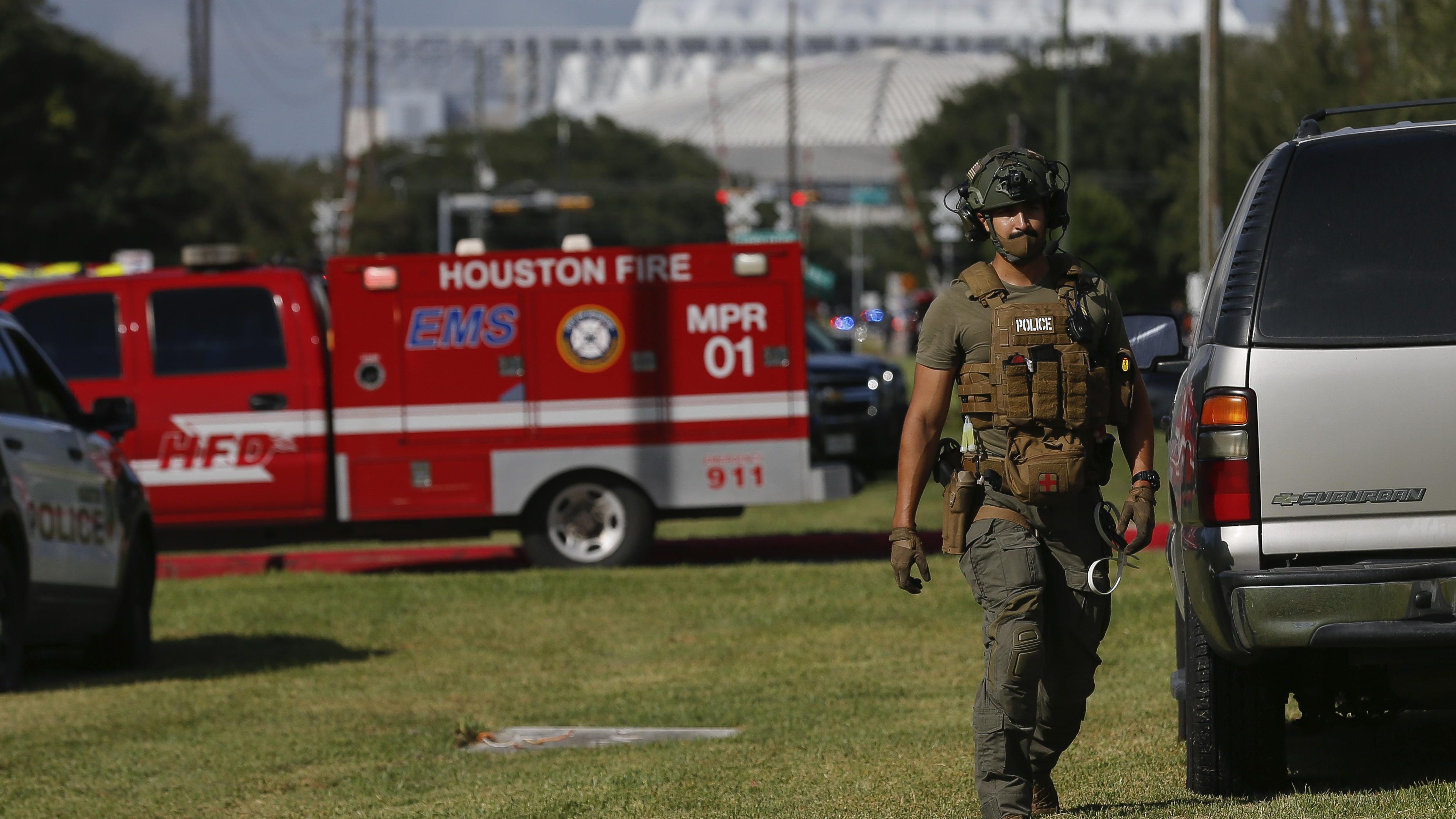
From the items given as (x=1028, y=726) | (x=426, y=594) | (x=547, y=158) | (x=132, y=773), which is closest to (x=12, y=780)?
(x=132, y=773)

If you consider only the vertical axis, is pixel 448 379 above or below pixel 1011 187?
below

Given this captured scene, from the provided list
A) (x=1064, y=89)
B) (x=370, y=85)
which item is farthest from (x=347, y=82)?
(x=1064, y=89)

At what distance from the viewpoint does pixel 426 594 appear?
492 inches

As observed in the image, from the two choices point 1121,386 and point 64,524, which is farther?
point 64,524

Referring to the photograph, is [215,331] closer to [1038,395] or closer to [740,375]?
[740,375]

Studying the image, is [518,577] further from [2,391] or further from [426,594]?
[2,391]

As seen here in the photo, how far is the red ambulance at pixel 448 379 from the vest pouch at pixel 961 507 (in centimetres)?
819

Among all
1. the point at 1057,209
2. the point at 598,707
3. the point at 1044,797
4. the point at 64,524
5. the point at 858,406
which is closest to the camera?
the point at 1057,209

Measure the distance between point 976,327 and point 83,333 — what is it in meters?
9.66

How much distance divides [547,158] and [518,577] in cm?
8626

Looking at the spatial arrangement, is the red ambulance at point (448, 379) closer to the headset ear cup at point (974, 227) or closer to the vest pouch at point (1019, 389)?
the headset ear cup at point (974, 227)

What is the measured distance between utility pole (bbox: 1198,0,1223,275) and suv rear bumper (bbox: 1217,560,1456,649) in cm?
2041

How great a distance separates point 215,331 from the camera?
13320 mm

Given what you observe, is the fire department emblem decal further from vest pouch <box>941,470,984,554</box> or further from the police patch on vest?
the police patch on vest
